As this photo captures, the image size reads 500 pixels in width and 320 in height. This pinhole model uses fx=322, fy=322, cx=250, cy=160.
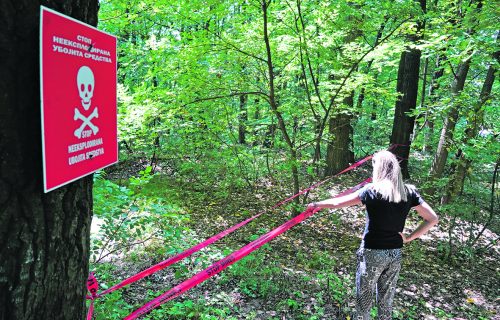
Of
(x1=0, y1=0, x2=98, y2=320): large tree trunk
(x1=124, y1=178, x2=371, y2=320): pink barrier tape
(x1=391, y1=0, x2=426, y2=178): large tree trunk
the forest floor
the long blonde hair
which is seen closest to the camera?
(x1=0, y1=0, x2=98, y2=320): large tree trunk

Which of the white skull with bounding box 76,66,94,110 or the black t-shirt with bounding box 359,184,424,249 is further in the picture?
the black t-shirt with bounding box 359,184,424,249

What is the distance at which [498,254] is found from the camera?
6520 mm

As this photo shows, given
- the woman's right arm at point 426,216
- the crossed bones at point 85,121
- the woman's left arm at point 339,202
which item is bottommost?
the woman's right arm at point 426,216

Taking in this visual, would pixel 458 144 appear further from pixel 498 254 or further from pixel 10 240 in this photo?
pixel 10 240

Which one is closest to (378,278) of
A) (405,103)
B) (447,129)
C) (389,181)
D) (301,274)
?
(389,181)

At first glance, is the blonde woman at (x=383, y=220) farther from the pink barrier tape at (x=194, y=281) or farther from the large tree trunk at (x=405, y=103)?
the large tree trunk at (x=405, y=103)

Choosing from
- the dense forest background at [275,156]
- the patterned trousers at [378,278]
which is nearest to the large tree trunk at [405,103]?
the dense forest background at [275,156]

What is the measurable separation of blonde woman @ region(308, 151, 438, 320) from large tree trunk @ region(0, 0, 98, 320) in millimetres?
2183

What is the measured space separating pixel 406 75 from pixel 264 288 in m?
7.65

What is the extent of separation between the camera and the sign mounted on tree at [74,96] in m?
0.99

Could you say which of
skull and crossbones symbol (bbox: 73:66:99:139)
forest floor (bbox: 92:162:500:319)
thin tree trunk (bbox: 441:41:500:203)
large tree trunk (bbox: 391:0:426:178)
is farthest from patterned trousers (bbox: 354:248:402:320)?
large tree trunk (bbox: 391:0:426:178)

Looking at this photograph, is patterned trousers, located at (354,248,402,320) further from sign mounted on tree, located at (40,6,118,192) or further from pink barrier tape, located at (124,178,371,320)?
sign mounted on tree, located at (40,6,118,192)

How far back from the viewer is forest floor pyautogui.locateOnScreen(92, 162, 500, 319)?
3869mm

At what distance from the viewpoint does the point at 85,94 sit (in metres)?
1.18
